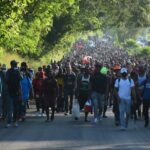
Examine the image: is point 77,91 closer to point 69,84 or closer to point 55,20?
point 69,84

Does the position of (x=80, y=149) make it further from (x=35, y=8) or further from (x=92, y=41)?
(x=92, y=41)

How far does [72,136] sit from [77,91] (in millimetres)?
4952

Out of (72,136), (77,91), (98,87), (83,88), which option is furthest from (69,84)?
(72,136)

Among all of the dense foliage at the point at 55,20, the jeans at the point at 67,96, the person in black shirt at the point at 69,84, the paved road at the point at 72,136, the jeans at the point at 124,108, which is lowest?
the paved road at the point at 72,136

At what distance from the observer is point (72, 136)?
17.4 m

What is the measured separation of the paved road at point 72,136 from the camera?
15398 mm

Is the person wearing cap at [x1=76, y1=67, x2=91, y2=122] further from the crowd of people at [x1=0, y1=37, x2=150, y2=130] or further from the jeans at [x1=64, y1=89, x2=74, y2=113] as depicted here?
the jeans at [x1=64, y1=89, x2=74, y2=113]

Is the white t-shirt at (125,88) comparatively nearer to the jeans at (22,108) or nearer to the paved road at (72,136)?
the paved road at (72,136)

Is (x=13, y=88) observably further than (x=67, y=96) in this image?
No

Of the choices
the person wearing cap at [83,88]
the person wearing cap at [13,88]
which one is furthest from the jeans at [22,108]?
the person wearing cap at [83,88]

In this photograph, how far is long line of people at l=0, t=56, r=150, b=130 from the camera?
19.3 meters

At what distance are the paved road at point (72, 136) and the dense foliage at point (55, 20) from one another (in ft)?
13.1

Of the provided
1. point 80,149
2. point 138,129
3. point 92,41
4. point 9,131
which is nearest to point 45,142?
point 80,149

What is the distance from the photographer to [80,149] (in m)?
14.8
